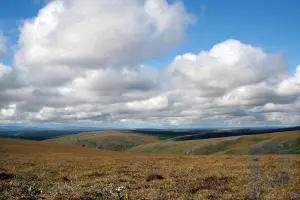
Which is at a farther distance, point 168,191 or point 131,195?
point 168,191

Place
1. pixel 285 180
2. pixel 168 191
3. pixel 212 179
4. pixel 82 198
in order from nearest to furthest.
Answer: pixel 82 198
pixel 168 191
pixel 285 180
pixel 212 179

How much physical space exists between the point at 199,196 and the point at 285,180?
8815 millimetres

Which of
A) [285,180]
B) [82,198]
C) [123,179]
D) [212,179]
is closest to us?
[82,198]

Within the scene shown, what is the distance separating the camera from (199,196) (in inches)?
706

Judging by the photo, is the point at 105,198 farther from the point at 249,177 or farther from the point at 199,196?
the point at 249,177

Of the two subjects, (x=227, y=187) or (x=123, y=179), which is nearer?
(x=227, y=187)

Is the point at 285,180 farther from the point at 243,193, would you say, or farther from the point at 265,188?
the point at 243,193

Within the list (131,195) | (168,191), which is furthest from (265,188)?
(131,195)

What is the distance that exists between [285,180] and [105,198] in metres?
13.8

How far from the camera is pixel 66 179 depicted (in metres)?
28.2

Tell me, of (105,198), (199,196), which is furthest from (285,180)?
(105,198)

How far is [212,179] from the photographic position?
25.2 metres

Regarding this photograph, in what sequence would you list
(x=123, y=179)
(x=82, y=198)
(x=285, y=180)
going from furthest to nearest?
(x=123, y=179) → (x=285, y=180) → (x=82, y=198)

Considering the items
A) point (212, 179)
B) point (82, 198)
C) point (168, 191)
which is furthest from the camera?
point (212, 179)
